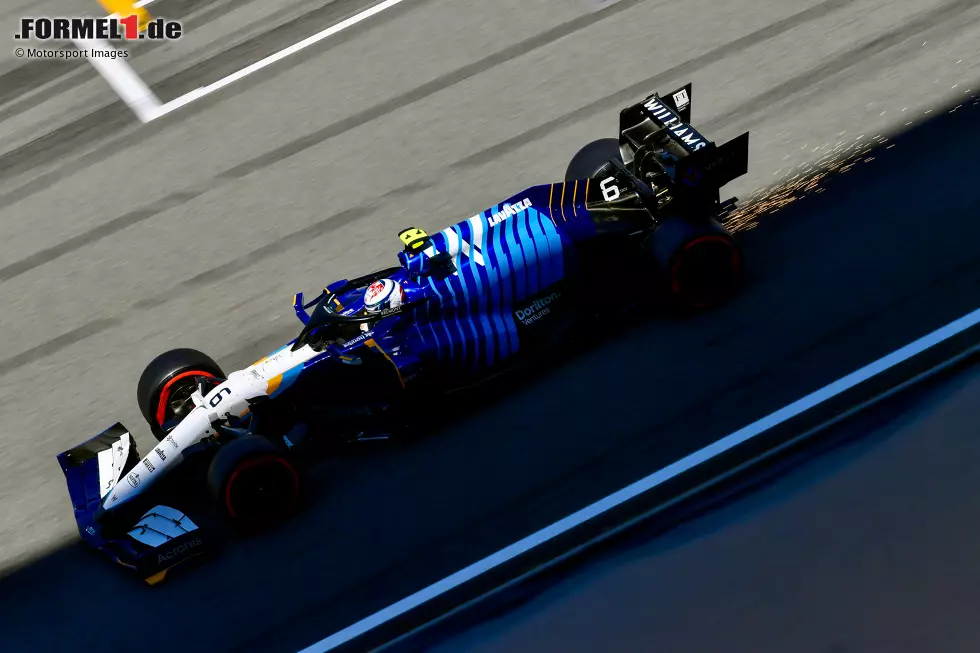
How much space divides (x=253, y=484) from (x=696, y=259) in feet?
12.1

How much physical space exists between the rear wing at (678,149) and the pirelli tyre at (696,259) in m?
0.27

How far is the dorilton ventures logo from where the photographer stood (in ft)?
47.2

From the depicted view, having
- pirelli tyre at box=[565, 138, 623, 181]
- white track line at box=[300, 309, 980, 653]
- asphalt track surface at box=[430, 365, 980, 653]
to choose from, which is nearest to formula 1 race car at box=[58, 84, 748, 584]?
pirelli tyre at box=[565, 138, 623, 181]

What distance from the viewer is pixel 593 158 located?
10.1m

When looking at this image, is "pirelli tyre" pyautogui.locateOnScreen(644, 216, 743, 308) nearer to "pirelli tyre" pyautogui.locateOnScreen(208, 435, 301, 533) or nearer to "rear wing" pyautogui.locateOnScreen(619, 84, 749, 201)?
"rear wing" pyautogui.locateOnScreen(619, 84, 749, 201)

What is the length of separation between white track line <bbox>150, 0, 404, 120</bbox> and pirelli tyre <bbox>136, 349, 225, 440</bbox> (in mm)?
4869

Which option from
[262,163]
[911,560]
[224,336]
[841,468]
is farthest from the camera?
[262,163]

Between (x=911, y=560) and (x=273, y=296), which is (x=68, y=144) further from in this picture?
(x=911, y=560)

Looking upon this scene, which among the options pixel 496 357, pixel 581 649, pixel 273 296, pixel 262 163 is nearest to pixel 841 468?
pixel 581 649

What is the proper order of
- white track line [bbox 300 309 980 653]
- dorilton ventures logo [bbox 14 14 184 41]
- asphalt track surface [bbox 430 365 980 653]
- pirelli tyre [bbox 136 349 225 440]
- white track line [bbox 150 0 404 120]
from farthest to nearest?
1. dorilton ventures logo [bbox 14 14 184 41]
2. white track line [bbox 150 0 404 120]
3. pirelli tyre [bbox 136 349 225 440]
4. white track line [bbox 300 309 980 653]
5. asphalt track surface [bbox 430 365 980 653]

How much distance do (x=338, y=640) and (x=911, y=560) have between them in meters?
3.24

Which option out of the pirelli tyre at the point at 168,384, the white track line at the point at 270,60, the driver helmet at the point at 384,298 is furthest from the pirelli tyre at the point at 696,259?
the white track line at the point at 270,60

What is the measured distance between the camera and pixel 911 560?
6402 millimetres

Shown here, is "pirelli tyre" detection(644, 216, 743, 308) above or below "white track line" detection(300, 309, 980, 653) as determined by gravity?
above
